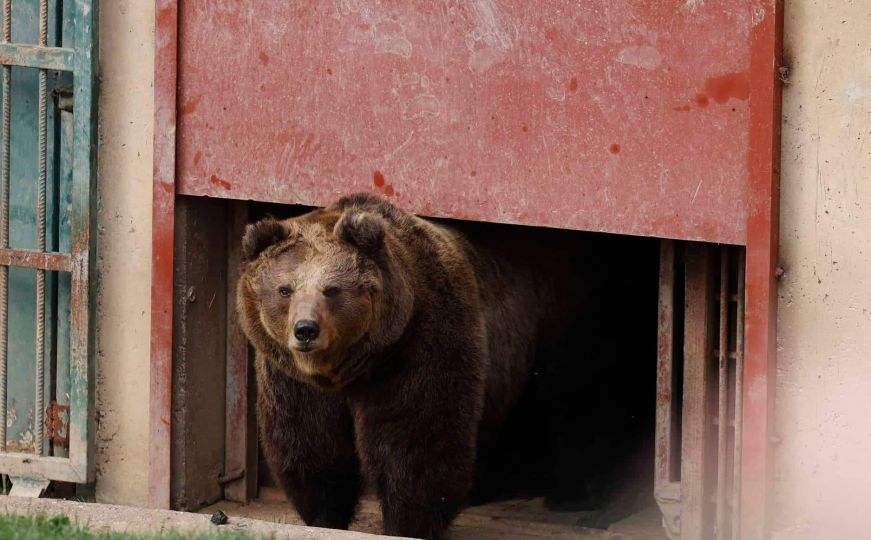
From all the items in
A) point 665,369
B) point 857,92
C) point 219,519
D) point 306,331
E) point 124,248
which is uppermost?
point 857,92

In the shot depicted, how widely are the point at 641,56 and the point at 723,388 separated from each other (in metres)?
1.42

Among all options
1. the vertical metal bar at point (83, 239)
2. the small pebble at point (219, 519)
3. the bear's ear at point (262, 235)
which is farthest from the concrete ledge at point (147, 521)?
the vertical metal bar at point (83, 239)

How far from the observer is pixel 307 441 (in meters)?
6.35

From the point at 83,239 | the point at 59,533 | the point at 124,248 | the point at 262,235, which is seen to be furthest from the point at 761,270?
the point at 83,239

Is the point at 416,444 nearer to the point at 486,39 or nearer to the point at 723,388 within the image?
the point at 723,388

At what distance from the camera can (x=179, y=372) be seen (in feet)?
22.8

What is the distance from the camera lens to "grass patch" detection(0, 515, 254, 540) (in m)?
5.19

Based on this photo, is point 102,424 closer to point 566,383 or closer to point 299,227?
point 299,227

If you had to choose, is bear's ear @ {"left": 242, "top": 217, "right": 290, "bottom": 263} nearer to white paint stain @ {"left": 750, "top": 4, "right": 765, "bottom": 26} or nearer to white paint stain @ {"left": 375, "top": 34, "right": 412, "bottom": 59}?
white paint stain @ {"left": 375, "top": 34, "right": 412, "bottom": 59}

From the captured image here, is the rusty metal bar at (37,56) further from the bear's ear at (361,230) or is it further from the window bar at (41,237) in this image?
the bear's ear at (361,230)

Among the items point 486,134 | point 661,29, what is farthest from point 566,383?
point 661,29

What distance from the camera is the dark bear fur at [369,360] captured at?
19.4ft

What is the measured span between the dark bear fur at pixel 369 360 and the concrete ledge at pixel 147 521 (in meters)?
0.68

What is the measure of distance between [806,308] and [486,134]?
1476 mm
